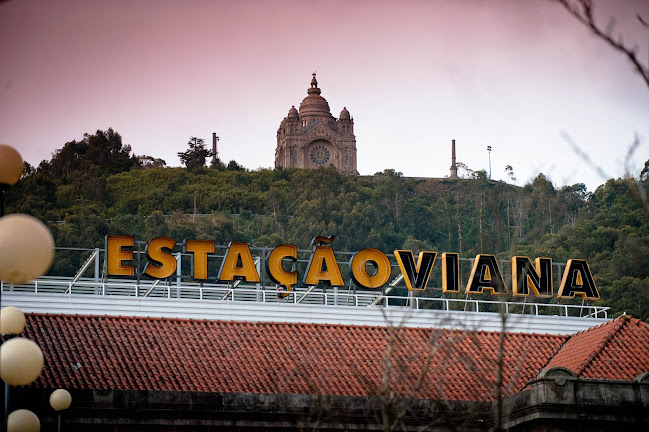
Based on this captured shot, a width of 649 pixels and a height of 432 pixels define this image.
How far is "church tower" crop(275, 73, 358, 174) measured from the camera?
19125 cm

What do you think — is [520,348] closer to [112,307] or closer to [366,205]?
[112,307]

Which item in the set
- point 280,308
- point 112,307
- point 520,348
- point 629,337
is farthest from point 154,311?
point 629,337

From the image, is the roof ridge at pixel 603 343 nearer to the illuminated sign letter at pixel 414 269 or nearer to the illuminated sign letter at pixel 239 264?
the illuminated sign letter at pixel 414 269

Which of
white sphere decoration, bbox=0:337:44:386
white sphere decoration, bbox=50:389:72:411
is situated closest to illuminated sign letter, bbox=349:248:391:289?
white sphere decoration, bbox=50:389:72:411

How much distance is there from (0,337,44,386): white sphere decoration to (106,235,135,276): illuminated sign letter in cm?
3052

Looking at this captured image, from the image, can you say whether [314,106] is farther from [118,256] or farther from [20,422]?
[20,422]

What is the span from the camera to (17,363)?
16.8 metres

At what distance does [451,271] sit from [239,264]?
9.07 meters

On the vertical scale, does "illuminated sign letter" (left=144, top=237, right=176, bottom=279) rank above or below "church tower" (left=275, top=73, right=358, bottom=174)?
below

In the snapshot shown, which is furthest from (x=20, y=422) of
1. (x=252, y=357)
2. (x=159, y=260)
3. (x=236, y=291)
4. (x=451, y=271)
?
(x=451, y=271)

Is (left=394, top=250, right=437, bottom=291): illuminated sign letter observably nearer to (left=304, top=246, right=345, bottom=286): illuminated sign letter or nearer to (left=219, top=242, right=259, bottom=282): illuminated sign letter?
(left=304, top=246, right=345, bottom=286): illuminated sign letter

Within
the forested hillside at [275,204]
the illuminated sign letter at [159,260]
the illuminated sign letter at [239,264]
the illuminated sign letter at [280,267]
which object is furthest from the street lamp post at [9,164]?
the forested hillside at [275,204]

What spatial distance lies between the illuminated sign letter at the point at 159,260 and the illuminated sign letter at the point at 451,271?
37.3 feet

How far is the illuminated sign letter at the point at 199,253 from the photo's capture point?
159 ft
